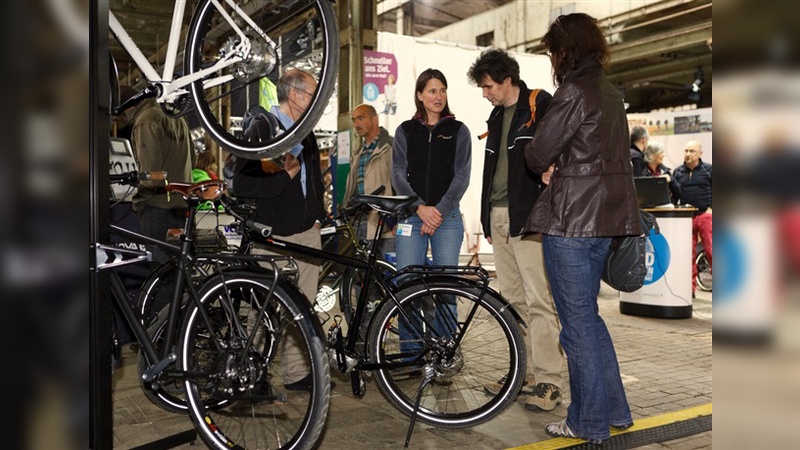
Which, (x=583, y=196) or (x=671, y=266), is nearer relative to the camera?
(x=583, y=196)

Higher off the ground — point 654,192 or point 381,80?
point 381,80

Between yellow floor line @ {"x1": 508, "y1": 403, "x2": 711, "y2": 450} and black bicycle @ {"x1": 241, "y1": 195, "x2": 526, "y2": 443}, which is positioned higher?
black bicycle @ {"x1": 241, "y1": 195, "x2": 526, "y2": 443}

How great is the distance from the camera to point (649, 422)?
12.1 ft

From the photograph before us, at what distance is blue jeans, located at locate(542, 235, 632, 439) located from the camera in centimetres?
320

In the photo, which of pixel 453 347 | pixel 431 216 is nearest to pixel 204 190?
pixel 453 347

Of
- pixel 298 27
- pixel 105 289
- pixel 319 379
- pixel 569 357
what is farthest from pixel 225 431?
pixel 298 27

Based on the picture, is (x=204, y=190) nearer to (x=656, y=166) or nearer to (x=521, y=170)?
(x=521, y=170)

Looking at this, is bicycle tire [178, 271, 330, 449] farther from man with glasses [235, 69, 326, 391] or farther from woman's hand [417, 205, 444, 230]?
woman's hand [417, 205, 444, 230]

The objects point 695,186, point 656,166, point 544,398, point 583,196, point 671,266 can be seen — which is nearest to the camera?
point 583,196

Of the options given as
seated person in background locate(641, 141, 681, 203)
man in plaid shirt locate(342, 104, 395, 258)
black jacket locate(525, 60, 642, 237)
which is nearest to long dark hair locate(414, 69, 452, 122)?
man in plaid shirt locate(342, 104, 395, 258)

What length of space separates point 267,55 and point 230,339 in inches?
48.1

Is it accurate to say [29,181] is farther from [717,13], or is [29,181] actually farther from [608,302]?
[608,302]

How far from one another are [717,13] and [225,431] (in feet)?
9.74

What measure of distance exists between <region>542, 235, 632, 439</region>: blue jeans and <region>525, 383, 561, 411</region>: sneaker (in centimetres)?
56
